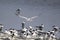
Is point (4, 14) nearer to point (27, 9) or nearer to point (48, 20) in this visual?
point (27, 9)

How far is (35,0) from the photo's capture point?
8.01 m

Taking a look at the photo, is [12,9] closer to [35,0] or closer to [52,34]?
[35,0]

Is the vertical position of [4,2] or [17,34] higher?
[4,2]

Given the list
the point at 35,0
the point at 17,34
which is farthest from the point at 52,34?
the point at 35,0

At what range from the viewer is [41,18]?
23.8ft

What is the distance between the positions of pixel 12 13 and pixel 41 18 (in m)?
0.91

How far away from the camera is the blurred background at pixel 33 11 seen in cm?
701

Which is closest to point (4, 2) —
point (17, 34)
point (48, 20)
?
point (48, 20)

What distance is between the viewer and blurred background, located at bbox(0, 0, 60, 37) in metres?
7.01

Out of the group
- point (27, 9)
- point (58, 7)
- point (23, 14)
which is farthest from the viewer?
point (58, 7)

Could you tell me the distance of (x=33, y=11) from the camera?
7492mm

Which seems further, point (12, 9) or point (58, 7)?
point (58, 7)

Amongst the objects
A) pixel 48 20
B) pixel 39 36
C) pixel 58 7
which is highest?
pixel 58 7

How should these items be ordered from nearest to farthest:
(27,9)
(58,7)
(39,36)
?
(39,36)
(27,9)
(58,7)
